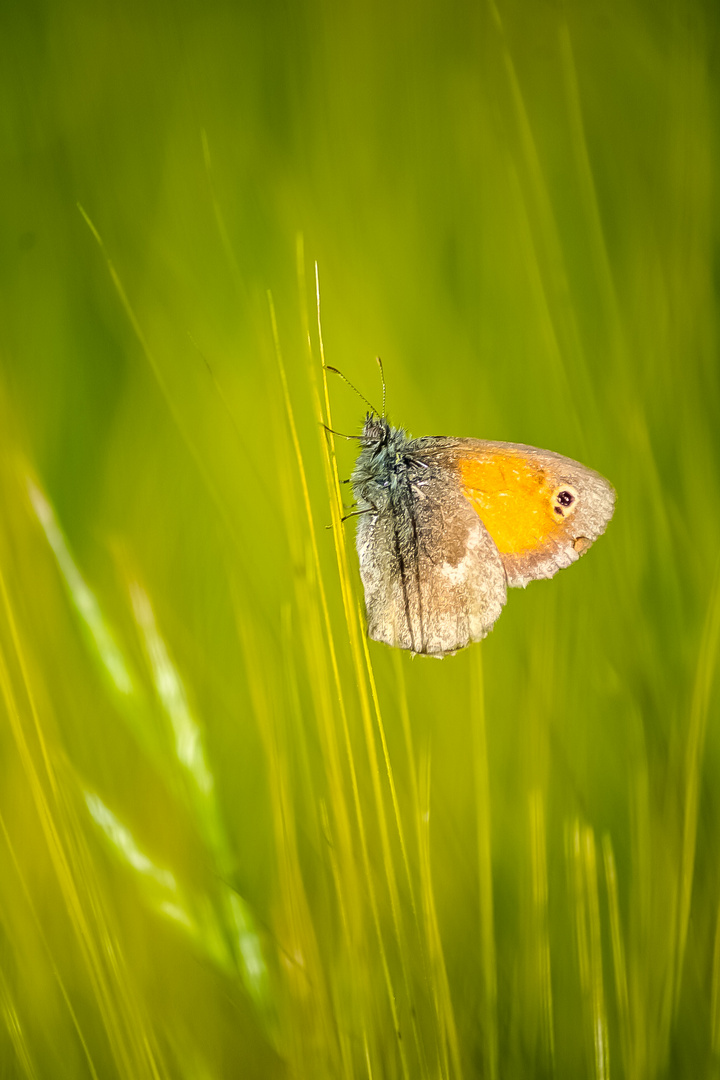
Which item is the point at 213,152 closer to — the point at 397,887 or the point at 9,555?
the point at 9,555

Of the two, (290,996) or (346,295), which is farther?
(346,295)

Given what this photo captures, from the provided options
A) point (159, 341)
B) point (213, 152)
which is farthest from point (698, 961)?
point (213, 152)

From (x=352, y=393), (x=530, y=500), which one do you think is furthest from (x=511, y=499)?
(x=352, y=393)

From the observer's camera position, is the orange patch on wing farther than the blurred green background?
Yes

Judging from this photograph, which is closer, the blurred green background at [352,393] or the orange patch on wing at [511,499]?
the blurred green background at [352,393]
